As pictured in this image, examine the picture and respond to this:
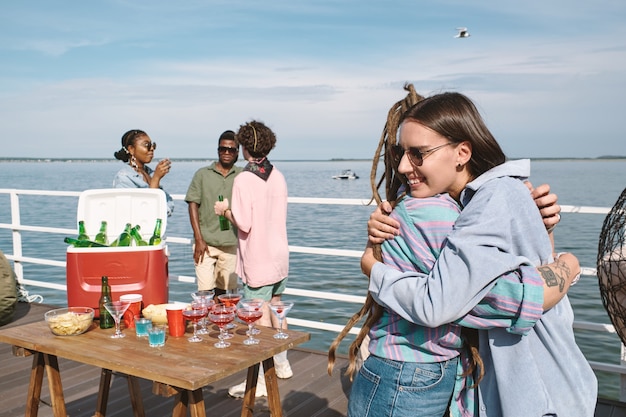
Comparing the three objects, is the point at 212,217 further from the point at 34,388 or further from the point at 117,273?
the point at 34,388

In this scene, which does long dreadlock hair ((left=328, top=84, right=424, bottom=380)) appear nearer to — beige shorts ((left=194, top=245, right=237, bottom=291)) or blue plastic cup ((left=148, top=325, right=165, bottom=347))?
blue plastic cup ((left=148, top=325, right=165, bottom=347))

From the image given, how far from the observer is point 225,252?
448cm

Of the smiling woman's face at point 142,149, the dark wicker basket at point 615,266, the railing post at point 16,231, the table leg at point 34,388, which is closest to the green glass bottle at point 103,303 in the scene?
the table leg at point 34,388

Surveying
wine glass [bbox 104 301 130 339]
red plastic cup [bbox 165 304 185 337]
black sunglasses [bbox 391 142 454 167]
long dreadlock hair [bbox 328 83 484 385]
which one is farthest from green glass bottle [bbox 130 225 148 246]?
black sunglasses [bbox 391 142 454 167]

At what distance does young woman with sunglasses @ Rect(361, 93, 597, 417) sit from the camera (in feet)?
4.35

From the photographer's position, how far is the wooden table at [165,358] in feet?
6.74

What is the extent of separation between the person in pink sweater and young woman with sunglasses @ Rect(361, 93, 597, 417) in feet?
7.09

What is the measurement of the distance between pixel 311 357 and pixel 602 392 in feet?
13.6

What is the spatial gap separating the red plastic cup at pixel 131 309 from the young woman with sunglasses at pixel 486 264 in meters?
1.47

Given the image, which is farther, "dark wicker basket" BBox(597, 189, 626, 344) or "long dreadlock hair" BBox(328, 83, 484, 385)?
"dark wicker basket" BBox(597, 189, 626, 344)

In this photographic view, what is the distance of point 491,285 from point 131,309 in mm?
1780

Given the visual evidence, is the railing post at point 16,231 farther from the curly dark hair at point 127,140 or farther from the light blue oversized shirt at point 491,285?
the light blue oversized shirt at point 491,285

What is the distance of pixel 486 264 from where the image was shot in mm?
1303

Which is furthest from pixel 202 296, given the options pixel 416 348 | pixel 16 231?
pixel 16 231
